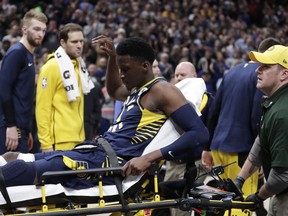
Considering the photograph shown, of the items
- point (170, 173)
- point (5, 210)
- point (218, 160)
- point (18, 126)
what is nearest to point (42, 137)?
point (18, 126)

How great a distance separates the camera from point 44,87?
7105 millimetres

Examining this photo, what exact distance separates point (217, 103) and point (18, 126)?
1.92m

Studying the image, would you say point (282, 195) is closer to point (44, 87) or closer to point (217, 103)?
point (217, 103)

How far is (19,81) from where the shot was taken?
693cm

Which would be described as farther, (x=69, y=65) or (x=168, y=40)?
(x=168, y=40)

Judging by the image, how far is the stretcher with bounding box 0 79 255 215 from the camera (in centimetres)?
466

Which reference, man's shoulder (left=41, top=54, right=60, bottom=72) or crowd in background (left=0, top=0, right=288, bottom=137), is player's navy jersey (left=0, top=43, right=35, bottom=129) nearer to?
man's shoulder (left=41, top=54, right=60, bottom=72)

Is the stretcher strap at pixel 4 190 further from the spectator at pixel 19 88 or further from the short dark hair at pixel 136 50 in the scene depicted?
the spectator at pixel 19 88

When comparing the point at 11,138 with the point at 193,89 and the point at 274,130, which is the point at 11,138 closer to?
the point at 193,89

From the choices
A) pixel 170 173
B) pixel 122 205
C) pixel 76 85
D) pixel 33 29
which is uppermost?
pixel 33 29

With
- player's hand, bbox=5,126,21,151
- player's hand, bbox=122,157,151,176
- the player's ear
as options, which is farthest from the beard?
player's hand, bbox=122,157,151,176

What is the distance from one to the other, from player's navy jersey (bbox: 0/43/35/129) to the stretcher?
83.9 inches

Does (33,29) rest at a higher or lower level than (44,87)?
higher

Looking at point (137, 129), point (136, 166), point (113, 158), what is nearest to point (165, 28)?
point (137, 129)
